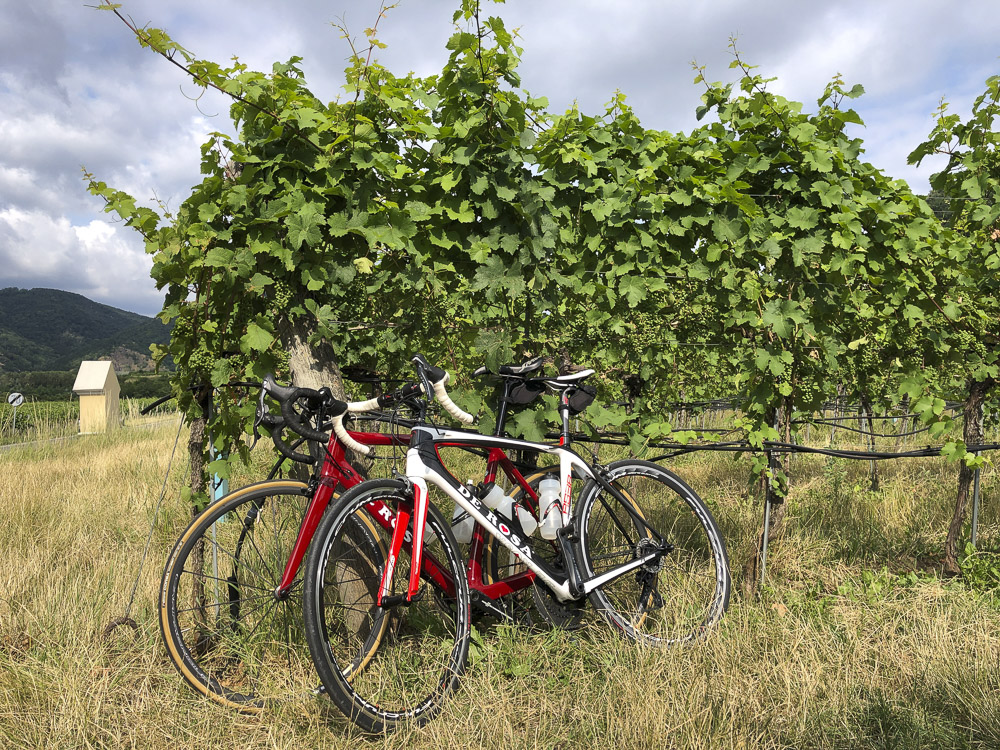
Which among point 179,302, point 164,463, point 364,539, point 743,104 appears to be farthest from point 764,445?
point 164,463

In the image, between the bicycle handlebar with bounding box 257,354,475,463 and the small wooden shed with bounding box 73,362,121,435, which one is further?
the small wooden shed with bounding box 73,362,121,435

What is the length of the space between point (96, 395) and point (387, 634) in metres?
14.7

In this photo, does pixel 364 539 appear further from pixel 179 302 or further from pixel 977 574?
pixel 977 574

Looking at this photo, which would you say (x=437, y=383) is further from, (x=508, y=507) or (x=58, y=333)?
(x=58, y=333)

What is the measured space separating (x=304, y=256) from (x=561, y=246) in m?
1.20

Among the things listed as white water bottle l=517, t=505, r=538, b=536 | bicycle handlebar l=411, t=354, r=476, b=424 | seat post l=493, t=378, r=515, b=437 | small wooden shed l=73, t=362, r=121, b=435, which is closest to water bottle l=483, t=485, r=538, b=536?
white water bottle l=517, t=505, r=538, b=536

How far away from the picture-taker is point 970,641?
100 inches

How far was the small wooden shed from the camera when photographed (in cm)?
1413

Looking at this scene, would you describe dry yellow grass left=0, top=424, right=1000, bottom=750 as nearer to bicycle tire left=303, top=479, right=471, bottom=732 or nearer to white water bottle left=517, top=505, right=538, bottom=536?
bicycle tire left=303, top=479, right=471, bottom=732

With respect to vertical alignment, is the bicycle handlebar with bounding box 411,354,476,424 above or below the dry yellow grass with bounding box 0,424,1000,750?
above

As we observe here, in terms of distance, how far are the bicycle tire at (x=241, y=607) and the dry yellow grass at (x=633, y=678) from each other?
133 mm

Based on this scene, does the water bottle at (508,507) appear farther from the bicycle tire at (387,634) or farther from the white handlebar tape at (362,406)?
the white handlebar tape at (362,406)

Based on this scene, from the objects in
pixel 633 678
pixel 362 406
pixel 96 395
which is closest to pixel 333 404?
pixel 362 406

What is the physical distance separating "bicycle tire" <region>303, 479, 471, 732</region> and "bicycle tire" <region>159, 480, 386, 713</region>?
0.49 ft
